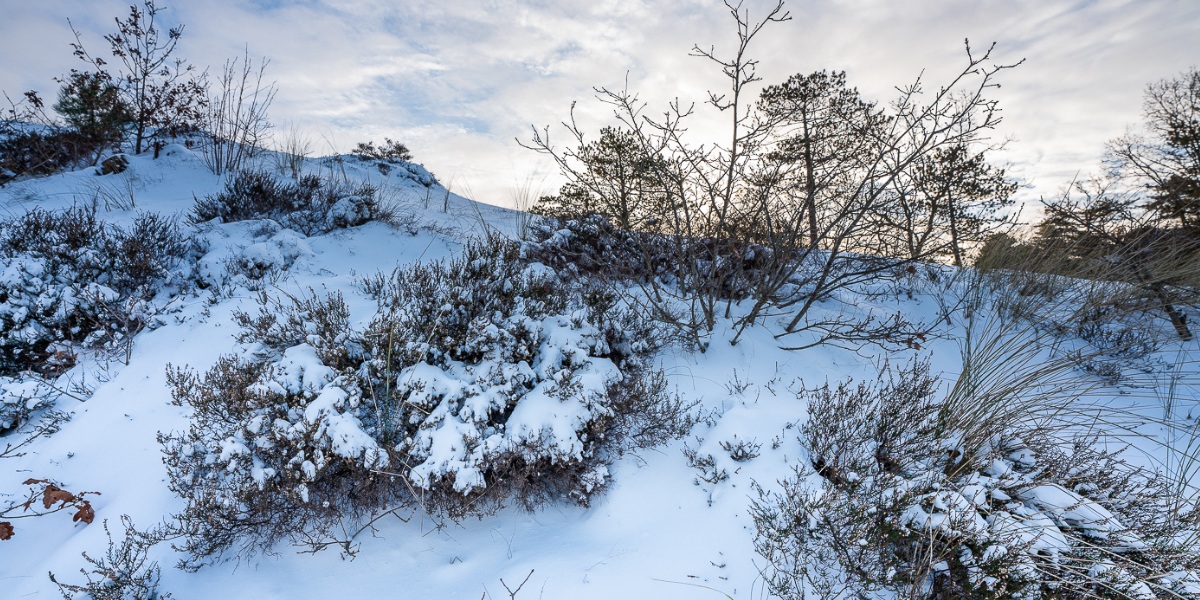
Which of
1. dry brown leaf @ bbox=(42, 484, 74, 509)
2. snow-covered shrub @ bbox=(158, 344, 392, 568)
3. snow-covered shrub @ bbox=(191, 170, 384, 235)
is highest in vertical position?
snow-covered shrub @ bbox=(191, 170, 384, 235)

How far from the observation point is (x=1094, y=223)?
488 cm

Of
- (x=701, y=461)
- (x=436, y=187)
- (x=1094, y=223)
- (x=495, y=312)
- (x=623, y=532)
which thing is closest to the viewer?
(x=623, y=532)

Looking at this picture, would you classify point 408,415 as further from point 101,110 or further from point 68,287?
point 101,110

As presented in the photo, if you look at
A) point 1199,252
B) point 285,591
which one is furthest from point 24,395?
point 1199,252

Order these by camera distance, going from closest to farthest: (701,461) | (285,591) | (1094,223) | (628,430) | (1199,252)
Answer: (285,591), (701,461), (628,430), (1199,252), (1094,223)

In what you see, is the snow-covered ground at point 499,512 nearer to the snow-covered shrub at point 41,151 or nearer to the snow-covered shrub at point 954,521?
the snow-covered shrub at point 954,521

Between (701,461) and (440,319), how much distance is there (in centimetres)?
190

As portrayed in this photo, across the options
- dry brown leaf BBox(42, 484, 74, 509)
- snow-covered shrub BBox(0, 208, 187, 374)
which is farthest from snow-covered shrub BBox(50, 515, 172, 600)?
snow-covered shrub BBox(0, 208, 187, 374)

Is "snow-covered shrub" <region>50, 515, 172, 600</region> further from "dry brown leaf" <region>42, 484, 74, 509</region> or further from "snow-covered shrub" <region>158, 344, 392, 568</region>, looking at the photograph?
"dry brown leaf" <region>42, 484, 74, 509</region>

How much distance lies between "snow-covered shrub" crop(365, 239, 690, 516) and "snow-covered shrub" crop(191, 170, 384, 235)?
346cm

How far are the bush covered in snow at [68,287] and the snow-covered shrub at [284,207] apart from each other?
4.61 ft

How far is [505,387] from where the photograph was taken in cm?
295

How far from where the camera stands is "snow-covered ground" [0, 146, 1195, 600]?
221 centimetres

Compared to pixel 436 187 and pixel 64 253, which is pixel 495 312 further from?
pixel 436 187
